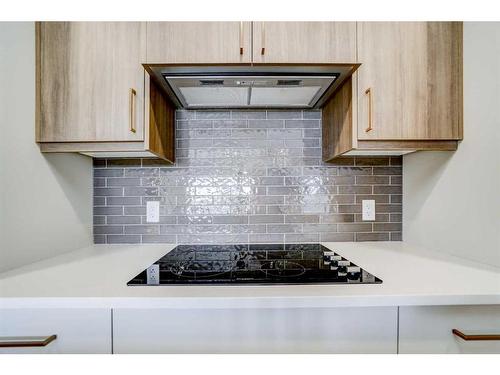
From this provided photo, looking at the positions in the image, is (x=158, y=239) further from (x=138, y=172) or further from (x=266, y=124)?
(x=266, y=124)

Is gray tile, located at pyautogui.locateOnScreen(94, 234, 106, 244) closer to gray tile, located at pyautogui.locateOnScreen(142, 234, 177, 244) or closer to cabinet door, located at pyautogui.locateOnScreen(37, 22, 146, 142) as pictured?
gray tile, located at pyautogui.locateOnScreen(142, 234, 177, 244)

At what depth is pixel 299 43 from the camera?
126cm

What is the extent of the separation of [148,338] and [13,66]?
44.9 inches

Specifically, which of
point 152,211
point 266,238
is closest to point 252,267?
point 266,238

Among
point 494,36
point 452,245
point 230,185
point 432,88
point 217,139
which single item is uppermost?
point 494,36

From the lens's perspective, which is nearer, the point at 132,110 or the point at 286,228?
the point at 132,110

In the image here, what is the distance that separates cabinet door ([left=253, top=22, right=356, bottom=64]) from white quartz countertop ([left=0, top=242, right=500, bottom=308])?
0.85m

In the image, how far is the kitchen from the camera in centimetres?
92

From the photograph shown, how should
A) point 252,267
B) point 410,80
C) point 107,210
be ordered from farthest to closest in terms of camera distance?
point 107,210 → point 410,80 → point 252,267

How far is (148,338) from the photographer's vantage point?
0.92 m

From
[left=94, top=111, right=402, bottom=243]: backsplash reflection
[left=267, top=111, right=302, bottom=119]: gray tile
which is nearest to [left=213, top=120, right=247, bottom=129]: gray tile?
[left=94, top=111, right=402, bottom=243]: backsplash reflection

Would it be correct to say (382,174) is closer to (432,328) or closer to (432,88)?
(432,88)

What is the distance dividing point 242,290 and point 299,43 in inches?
38.2

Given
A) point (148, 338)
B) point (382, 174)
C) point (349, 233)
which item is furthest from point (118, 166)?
point (382, 174)
